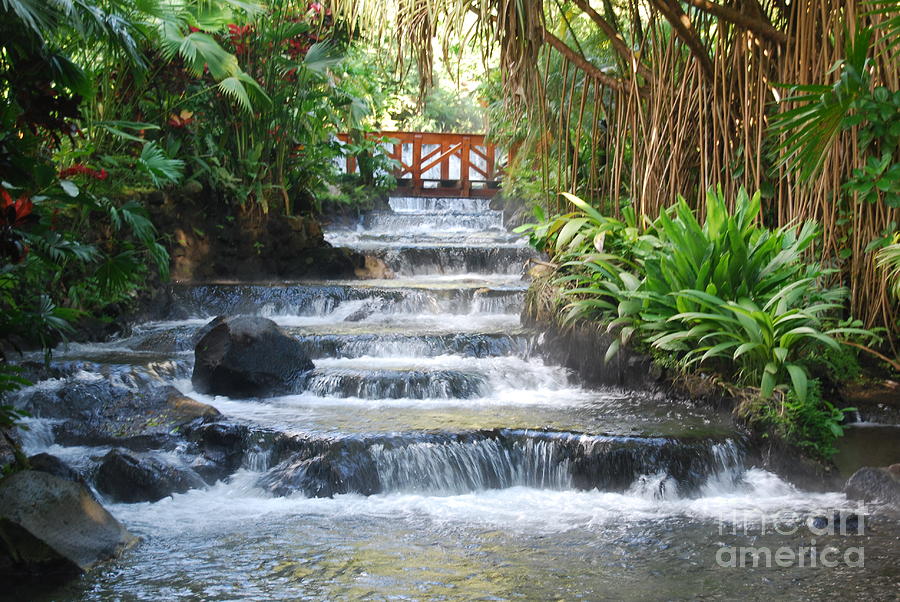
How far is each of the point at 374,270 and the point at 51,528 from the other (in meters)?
7.21

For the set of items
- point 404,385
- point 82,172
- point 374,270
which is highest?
point 82,172

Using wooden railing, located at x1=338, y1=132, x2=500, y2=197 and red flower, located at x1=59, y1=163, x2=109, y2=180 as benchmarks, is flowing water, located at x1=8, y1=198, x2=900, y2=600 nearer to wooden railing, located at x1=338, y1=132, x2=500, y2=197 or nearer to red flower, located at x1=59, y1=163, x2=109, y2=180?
red flower, located at x1=59, y1=163, x2=109, y2=180

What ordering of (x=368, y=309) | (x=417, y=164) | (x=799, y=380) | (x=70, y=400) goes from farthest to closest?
(x=417, y=164) → (x=368, y=309) → (x=70, y=400) → (x=799, y=380)

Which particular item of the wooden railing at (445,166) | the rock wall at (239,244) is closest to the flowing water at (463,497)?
the rock wall at (239,244)

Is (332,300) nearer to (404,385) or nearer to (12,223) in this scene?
(404,385)

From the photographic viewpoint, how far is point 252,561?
12.2 feet

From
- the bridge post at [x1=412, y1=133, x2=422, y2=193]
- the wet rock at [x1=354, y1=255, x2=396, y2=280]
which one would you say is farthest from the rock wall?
the bridge post at [x1=412, y1=133, x2=422, y2=193]

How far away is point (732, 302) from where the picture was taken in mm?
5211

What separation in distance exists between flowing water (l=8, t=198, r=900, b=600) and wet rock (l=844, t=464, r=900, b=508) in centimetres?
10

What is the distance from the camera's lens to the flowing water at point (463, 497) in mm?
3520

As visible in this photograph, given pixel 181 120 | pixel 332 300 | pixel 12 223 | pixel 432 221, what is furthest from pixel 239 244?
pixel 12 223

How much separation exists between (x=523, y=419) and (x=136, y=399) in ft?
7.91

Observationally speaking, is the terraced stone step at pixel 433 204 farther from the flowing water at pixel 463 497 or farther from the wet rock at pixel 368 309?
the flowing water at pixel 463 497

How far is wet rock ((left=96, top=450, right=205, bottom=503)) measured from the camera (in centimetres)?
464
